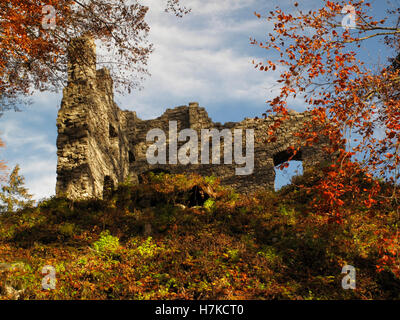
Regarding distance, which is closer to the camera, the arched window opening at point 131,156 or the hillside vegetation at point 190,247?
the hillside vegetation at point 190,247

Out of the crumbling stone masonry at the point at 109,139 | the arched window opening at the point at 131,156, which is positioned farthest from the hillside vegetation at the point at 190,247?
the arched window opening at the point at 131,156

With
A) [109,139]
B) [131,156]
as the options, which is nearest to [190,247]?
[109,139]

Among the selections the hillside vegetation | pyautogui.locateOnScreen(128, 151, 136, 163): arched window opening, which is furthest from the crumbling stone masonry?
the hillside vegetation

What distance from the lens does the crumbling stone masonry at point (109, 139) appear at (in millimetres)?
13984

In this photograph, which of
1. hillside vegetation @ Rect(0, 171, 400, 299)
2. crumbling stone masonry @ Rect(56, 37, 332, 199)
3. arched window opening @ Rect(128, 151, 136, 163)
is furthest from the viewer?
arched window opening @ Rect(128, 151, 136, 163)

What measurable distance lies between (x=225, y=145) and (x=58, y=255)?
11827 millimetres

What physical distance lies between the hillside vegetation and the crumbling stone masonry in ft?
5.76

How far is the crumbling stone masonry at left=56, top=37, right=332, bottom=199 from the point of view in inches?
551

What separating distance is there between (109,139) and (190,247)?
989cm

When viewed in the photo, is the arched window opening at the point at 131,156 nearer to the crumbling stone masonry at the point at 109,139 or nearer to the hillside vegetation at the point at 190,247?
the crumbling stone masonry at the point at 109,139

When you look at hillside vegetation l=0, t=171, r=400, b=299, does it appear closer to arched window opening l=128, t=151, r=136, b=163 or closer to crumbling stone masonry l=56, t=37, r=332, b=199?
crumbling stone masonry l=56, t=37, r=332, b=199

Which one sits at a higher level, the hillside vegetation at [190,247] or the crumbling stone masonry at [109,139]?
→ the crumbling stone masonry at [109,139]

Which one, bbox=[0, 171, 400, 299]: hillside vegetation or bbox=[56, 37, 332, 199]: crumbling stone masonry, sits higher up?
bbox=[56, 37, 332, 199]: crumbling stone masonry

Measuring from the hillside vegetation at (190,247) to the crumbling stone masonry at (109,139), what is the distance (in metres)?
1.75
